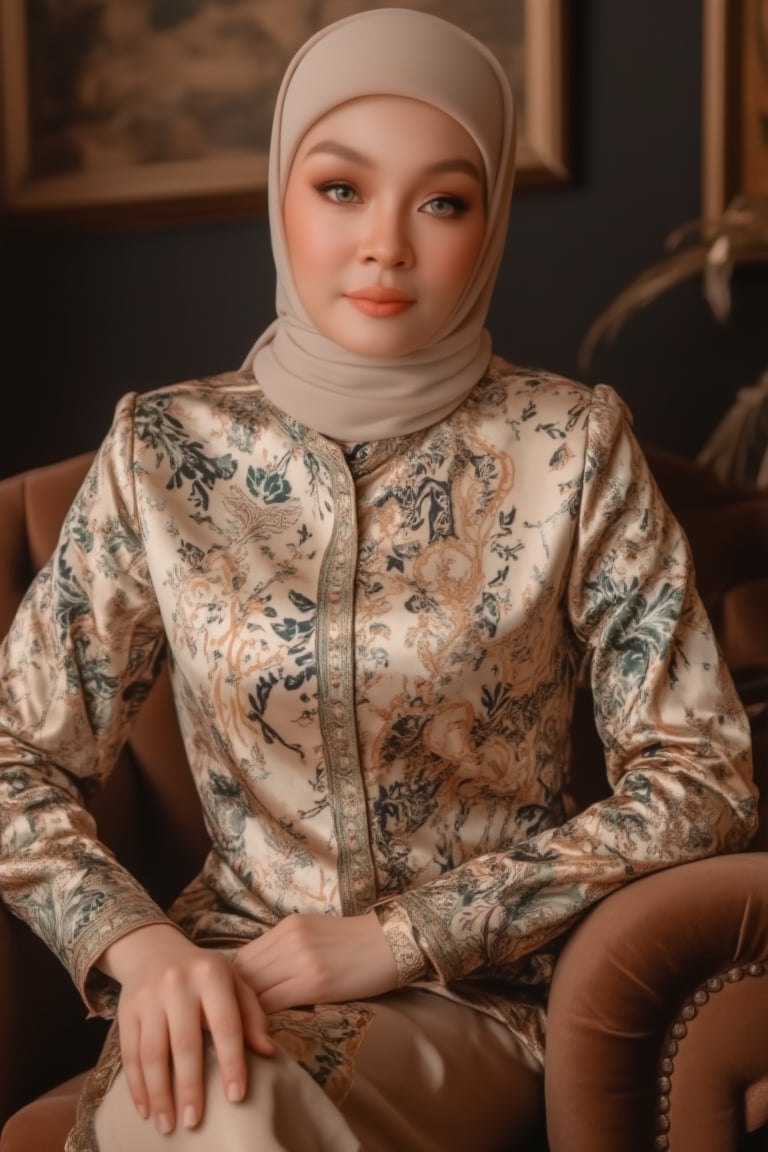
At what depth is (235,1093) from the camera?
954 mm

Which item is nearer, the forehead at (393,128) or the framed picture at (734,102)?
the forehead at (393,128)

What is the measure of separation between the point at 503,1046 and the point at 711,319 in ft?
3.65

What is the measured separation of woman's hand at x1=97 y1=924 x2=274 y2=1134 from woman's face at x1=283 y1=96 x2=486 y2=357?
0.51m

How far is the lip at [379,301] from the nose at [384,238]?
0.02 m

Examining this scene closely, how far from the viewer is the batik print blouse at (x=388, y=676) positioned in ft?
3.85

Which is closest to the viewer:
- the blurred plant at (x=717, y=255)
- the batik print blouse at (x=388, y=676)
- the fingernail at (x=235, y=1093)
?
the fingernail at (x=235, y=1093)

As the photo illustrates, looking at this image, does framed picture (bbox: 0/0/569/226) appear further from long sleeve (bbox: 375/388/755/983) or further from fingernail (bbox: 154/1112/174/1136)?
fingernail (bbox: 154/1112/174/1136)

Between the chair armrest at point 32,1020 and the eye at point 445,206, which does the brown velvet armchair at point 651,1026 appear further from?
the eye at point 445,206

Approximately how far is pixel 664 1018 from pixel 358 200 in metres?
0.68

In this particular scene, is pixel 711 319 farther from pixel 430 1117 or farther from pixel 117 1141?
pixel 117 1141

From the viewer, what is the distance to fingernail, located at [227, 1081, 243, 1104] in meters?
0.95

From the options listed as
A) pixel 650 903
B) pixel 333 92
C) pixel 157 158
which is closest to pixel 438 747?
pixel 650 903

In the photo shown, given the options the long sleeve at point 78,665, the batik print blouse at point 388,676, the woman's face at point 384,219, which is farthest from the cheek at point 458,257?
the long sleeve at point 78,665

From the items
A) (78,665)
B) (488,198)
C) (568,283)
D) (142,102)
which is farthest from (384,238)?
(142,102)
